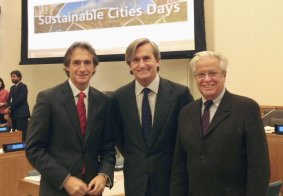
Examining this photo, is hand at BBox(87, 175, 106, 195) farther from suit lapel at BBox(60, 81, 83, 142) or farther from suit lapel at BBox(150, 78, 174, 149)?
suit lapel at BBox(150, 78, 174, 149)

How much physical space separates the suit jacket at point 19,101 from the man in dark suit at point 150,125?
6351mm

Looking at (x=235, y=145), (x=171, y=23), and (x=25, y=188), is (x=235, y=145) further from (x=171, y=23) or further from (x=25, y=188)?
(x=171, y=23)

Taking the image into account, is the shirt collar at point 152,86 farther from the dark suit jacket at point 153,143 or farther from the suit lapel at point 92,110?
the suit lapel at point 92,110

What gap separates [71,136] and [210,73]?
2.66ft

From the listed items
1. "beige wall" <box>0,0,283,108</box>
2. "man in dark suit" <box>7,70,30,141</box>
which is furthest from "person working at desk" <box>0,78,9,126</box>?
"beige wall" <box>0,0,283,108</box>

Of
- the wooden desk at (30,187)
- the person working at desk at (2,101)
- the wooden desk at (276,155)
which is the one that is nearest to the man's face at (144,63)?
the wooden desk at (30,187)

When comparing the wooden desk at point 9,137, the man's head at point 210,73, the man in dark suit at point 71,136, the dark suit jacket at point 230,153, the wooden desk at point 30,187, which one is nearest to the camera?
the dark suit jacket at point 230,153

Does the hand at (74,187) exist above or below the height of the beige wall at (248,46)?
below

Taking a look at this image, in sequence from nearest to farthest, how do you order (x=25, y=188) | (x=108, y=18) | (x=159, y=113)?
(x=159, y=113) < (x=25, y=188) < (x=108, y=18)

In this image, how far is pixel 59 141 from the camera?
2273 millimetres

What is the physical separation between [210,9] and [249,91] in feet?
4.98

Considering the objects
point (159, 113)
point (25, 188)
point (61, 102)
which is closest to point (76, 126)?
point (61, 102)

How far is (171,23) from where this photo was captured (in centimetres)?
699

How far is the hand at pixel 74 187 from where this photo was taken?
2.20 meters
